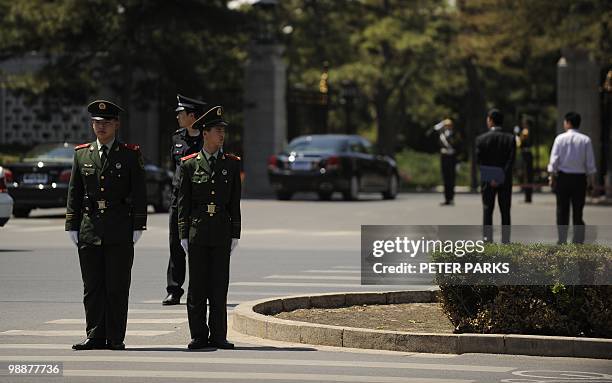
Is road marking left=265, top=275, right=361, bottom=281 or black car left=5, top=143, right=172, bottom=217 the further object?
black car left=5, top=143, right=172, bottom=217

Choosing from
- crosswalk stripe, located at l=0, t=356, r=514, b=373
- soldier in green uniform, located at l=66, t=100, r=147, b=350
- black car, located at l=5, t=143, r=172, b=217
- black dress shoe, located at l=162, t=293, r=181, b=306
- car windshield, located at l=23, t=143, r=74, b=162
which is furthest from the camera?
car windshield, located at l=23, t=143, r=74, b=162

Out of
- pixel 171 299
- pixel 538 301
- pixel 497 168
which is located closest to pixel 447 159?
pixel 497 168

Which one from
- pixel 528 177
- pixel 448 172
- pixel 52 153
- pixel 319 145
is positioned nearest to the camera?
pixel 52 153

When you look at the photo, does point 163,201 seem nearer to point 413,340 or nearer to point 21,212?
point 21,212

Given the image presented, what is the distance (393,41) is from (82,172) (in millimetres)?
49204

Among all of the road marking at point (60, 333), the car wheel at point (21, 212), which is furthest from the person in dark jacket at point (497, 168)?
the car wheel at point (21, 212)

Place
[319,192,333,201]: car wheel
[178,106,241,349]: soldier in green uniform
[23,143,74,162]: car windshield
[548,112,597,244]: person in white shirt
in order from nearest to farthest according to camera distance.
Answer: [178,106,241,349]: soldier in green uniform < [548,112,597,244]: person in white shirt < [23,143,74,162]: car windshield < [319,192,333,201]: car wheel

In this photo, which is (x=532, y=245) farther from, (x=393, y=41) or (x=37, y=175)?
(x=393, y=41)

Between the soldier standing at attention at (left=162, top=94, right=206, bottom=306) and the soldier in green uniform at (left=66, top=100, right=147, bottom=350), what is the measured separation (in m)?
2.49

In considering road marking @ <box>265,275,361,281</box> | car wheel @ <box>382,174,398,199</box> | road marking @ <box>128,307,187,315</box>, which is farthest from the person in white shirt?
car wheel @ <box>382,174,398,199</box>

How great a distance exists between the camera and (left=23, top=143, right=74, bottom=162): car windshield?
30.2 m

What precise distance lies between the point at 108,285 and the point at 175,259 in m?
3.38

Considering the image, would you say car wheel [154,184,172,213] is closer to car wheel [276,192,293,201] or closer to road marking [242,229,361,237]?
road marking [242,229,361,237]

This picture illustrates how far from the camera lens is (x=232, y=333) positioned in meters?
12.3
